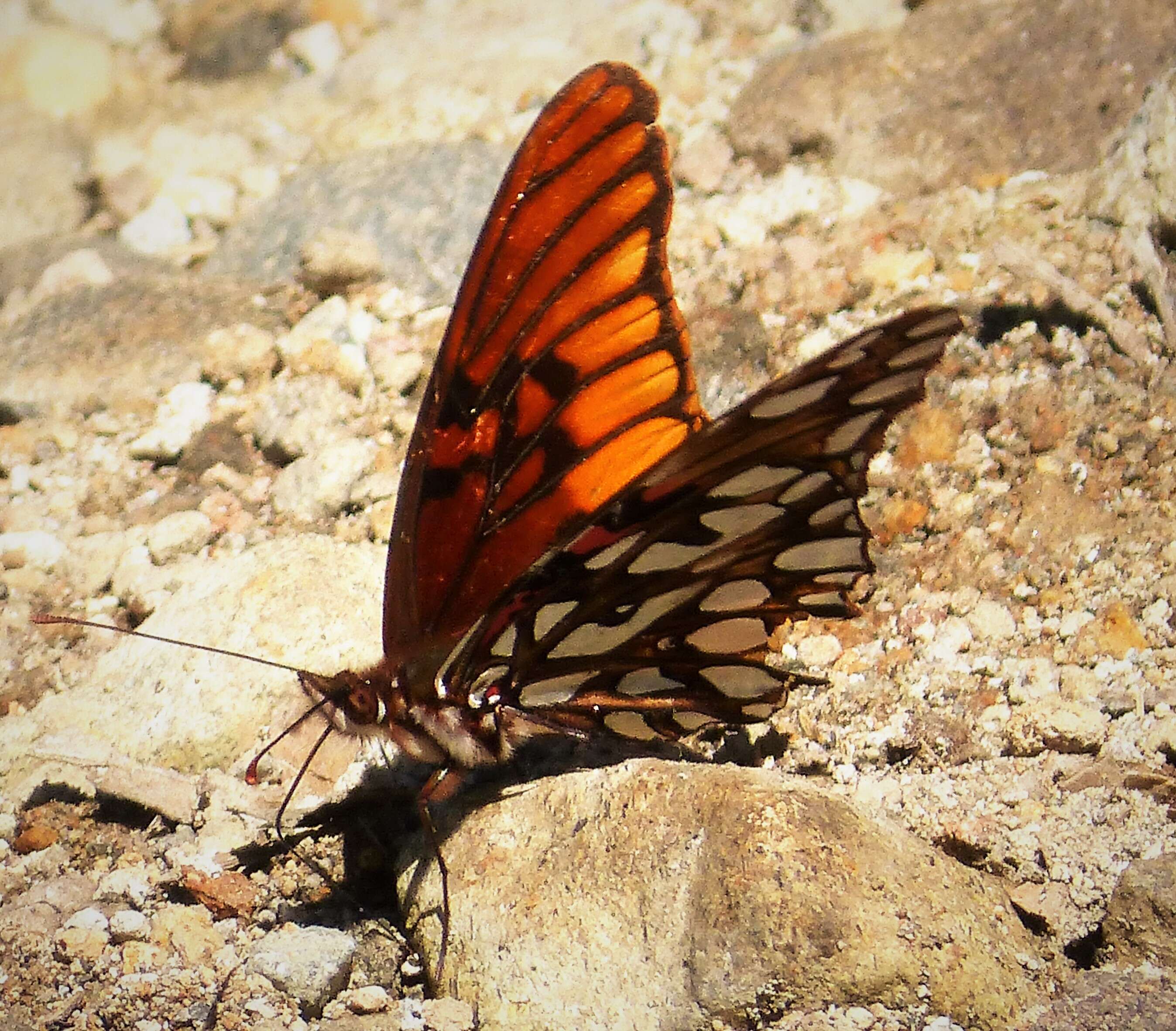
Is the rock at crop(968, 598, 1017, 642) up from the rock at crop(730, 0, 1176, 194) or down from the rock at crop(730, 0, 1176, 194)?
down

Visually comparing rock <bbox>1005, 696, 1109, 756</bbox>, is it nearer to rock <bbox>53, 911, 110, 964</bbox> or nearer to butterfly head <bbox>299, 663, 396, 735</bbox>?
butterfly head <bbox>299, 663, 396, 735</bbox>

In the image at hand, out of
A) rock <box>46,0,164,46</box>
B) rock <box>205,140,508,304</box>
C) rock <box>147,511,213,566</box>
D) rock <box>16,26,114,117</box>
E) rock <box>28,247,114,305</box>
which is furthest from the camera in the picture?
rock <box>46,0,164,46</box>

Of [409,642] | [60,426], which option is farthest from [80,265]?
[409,642]

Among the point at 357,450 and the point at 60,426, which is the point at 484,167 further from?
the point at 60,426

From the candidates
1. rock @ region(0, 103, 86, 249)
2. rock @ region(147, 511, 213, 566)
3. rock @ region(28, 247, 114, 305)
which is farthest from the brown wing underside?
rock @ region(0, 103, 86, 249)

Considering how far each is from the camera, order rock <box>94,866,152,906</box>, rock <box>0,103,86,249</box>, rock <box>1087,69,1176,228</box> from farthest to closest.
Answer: rock <box>0,103,86,249</box>
rock <box>1087,69,1176,228</box>
rock <box>94,866,152,906</box>

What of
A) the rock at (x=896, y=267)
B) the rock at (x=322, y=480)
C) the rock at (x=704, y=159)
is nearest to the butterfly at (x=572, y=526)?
the rock at (x=322, y=480)

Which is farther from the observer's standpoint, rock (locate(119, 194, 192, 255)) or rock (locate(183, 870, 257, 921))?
rock (locate(119, 194, 192, 255))

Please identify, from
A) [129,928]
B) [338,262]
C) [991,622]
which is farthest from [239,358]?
[991,622]
